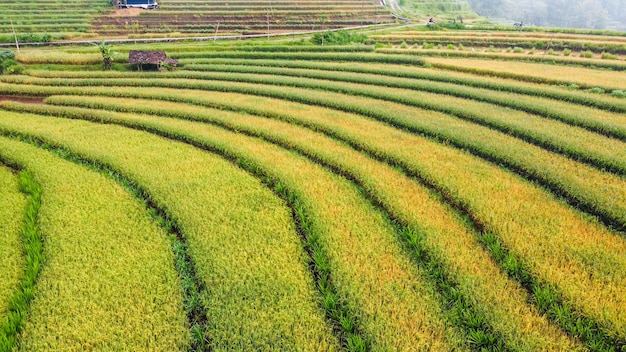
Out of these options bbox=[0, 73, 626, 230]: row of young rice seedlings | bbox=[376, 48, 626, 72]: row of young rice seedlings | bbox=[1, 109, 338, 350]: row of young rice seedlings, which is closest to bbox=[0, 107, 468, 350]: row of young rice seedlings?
bbox=[1, 109, 338, 350]: row of young rice seedlings

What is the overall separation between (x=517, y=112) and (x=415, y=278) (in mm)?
11810

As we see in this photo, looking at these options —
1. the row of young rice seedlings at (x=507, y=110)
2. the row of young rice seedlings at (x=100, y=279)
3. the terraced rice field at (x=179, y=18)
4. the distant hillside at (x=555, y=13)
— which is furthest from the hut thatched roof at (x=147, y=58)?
the distant hillside at (x=555, y=13)

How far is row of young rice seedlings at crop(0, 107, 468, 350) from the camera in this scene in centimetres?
600

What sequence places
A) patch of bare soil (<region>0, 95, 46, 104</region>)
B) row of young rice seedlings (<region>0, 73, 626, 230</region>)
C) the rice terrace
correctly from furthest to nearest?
patch of bare soil (<region>0, 95, 46, 104</region>) < row of young rice seedlings (<region>0, 73, 626, 230</region>) < the rice terrace

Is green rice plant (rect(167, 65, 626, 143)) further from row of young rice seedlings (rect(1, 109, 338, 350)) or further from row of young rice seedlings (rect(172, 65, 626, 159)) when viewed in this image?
row of young rice seedlings (rect(1, 109, 338, 350))

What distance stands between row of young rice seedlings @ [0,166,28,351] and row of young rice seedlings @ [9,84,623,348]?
28.9ft

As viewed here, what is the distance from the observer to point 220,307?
643 cm

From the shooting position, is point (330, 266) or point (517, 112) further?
point (517, 112)

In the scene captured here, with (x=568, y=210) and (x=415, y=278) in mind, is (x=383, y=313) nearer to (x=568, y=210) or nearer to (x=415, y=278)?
(x=415, y=278)

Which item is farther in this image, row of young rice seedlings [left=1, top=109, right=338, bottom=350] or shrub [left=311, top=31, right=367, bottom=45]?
shrub [left=311, top=31, right=367, bottom=45]

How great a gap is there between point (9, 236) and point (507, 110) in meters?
17.0

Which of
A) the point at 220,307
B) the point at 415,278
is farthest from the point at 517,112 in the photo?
the point at 220,307

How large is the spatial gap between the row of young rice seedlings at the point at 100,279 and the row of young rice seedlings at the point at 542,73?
20518 millimetres

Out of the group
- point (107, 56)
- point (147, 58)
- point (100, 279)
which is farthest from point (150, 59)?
point (100, 279)
